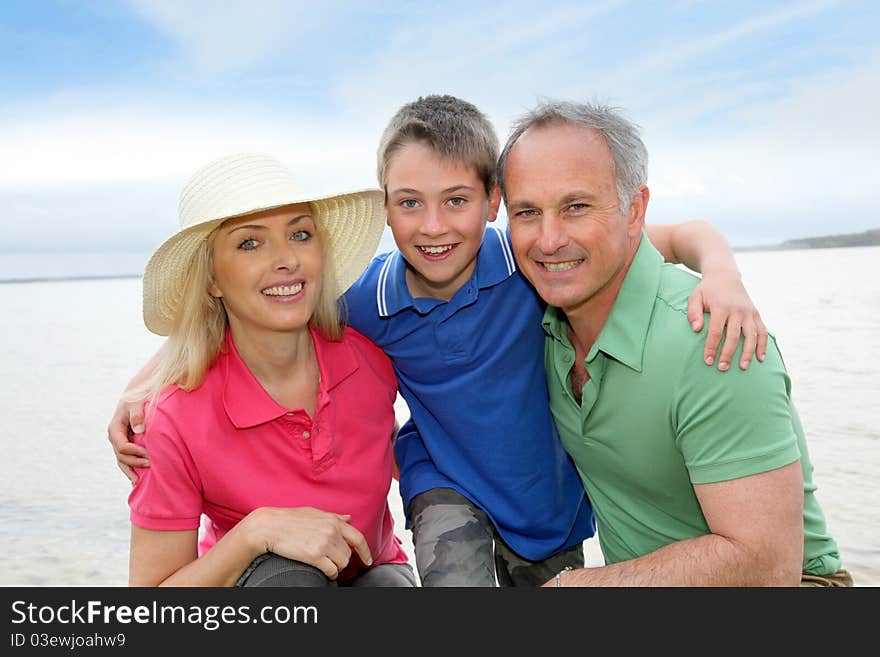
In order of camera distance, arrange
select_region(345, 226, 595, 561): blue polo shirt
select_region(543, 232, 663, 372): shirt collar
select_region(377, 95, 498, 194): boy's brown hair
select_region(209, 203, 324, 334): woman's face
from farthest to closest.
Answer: select_region(377, 95, 498, 194): boy's brown hair, select_region(345, 226, 595, 561): blue polo shirt, select_region(209, 203, 324, 334): woman's face, select_region(543, 232, 663, 372): shirt collar

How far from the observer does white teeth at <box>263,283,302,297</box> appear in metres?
2.74

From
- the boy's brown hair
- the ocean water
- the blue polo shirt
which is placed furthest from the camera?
the ocean water

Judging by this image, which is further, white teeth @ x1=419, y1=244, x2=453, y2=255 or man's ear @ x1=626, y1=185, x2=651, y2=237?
white teeth @ x1=419, y1=244, x2=453, y2=255

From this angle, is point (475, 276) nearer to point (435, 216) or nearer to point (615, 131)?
point (435, 216)

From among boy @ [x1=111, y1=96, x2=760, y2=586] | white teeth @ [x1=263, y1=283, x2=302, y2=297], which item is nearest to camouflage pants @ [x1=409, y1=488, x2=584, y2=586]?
boy @ [x1=111, y1=96, x2=760, y2=586]

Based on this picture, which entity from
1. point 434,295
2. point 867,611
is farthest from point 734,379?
point 434,295

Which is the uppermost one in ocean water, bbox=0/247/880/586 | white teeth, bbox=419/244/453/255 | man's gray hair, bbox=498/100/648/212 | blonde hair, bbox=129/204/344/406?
man's gray hair, bbox=498/100/648/212

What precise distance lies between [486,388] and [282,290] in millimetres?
870

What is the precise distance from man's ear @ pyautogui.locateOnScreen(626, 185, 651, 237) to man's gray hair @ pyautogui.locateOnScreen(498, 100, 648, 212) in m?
0.02

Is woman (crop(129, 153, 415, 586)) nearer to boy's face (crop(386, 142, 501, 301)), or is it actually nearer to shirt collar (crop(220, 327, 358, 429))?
shirt collar (crop(220, 327, 358, 429))

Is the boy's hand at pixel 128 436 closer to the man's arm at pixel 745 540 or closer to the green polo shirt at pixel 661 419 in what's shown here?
the green polo shirt at pixel 661 419

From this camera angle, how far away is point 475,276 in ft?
10.4

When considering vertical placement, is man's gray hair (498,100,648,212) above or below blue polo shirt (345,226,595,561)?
above

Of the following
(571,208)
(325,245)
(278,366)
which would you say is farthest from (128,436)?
(571,208)
